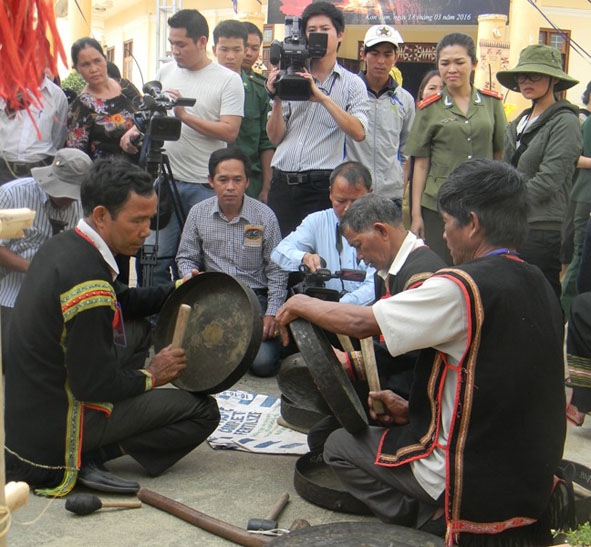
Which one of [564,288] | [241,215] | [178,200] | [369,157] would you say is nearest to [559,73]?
[369,157]

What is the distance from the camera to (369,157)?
579cm

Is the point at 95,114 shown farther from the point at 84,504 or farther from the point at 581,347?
the point at 581,347

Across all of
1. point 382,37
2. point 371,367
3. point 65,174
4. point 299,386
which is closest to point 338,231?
point 299,386

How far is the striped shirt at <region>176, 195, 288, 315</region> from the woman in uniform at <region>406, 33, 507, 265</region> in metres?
0.95

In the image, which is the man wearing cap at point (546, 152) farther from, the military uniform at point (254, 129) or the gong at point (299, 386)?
the military uniform at point (254, 129)

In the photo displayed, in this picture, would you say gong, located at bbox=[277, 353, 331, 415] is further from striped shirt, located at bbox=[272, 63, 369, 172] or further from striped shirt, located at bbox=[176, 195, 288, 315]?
striped shirt, located at bbox=[272, 63, 369, 172]

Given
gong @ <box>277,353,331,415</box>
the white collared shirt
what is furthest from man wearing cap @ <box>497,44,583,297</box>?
the white collared shirt

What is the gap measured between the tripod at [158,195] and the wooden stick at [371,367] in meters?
2.02

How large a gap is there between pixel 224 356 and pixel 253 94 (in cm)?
294

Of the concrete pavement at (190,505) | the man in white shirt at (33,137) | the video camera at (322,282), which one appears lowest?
the concrete pavement at (190,505)

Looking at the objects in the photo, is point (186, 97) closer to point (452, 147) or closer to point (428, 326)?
point (452, 147)

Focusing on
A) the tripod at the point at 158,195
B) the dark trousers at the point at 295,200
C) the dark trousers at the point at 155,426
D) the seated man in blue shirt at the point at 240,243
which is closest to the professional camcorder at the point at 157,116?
the tripod at the point at 158,195

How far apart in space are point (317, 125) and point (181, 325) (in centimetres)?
213

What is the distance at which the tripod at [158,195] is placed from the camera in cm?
524
